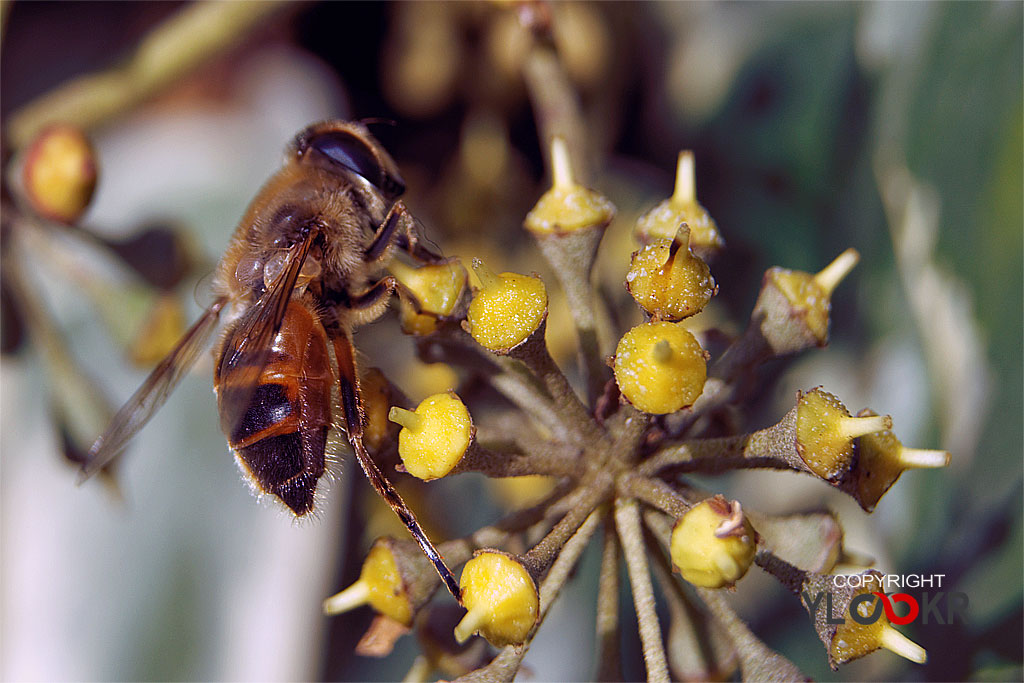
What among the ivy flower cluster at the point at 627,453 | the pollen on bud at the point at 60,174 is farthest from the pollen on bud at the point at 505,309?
the pollen on bud at the point at 60,174

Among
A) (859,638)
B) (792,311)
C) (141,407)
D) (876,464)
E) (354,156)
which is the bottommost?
(859,638)

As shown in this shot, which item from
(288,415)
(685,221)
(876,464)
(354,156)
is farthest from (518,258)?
(876,464)

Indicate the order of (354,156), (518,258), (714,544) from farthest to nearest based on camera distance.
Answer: (518,258), (354,156), (714,544)

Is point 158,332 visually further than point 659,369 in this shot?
Yes

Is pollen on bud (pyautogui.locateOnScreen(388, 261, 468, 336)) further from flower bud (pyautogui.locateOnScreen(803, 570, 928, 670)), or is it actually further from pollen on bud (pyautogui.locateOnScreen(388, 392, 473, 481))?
flower bud (pyautogui.locateOnScreen(803, 570, 928, 670))

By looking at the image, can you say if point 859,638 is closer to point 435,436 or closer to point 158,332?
point 435,436

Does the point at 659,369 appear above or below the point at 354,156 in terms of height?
below
